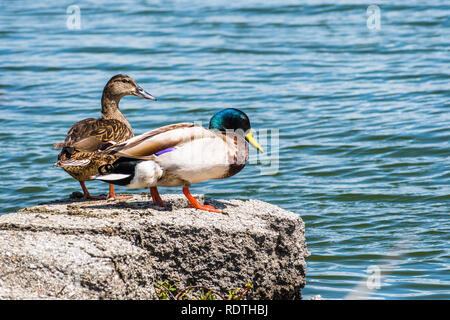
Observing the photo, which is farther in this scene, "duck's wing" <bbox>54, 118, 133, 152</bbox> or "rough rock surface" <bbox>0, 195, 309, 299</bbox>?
"duck's wing" <bbox>54, 118, 133, 152</bbox>

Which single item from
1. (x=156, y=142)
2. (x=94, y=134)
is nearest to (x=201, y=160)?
(x=156, y=142)

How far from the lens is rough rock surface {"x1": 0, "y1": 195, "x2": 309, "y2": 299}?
448cm

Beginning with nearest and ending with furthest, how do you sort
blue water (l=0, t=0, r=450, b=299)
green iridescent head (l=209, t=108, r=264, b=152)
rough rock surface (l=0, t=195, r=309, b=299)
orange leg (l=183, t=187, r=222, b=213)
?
rough rock surface (l=0, t=195, r=309, b=299) < orange leg (l=183, t=187, r=222, b=213) < green iridescent head (l=209, t=108, r=264, b=152) < blue water (l=0, t=0, r=450, b=299)

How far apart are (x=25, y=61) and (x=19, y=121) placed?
172 inches

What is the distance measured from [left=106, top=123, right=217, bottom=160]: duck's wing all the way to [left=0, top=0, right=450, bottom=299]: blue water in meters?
1.76

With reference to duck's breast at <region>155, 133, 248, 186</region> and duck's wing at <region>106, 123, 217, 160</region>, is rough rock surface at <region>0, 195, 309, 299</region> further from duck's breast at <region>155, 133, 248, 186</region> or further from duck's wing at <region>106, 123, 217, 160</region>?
duck's wing at <region>106, 123, 217, 160</region>

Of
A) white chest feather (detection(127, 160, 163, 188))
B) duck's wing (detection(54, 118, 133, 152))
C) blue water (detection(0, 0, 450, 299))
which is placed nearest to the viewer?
white chest feather (detection(127, 160, 163, 188))

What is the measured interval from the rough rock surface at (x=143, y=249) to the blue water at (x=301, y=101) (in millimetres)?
1031

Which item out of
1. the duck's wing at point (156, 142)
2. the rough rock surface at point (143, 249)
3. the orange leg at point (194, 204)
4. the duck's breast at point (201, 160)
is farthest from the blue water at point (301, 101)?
the duck's wing at point (156, 142)

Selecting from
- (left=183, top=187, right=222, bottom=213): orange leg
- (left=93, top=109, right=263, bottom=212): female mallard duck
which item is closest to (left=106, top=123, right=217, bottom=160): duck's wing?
(left=93, top=109, right=263, bottom=212): female mallard duck

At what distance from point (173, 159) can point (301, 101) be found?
7.82 metres

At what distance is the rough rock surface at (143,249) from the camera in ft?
14.7


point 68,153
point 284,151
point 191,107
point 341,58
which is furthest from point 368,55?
point 68,153

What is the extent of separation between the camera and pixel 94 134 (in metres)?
6.17
